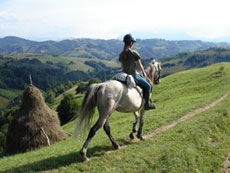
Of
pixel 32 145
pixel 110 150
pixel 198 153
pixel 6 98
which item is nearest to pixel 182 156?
pixel 198 153

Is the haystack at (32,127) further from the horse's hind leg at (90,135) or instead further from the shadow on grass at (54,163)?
the horse's hind leg at (90,135)

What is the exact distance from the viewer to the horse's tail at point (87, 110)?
827 centimetres

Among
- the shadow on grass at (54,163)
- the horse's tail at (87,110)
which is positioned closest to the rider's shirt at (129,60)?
the horse's tail at (87,110)

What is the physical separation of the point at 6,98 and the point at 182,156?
218 metres

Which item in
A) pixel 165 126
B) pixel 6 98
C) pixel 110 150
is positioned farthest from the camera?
pixel 6 98

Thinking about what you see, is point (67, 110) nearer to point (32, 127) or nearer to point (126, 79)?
point (32, 127)

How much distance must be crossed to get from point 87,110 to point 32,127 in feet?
55.2

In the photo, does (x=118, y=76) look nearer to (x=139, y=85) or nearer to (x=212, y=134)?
(x=139, y=85)

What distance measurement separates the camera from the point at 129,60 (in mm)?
9539

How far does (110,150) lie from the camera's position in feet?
31.7

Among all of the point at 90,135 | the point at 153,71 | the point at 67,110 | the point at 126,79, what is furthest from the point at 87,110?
the point at 67,110

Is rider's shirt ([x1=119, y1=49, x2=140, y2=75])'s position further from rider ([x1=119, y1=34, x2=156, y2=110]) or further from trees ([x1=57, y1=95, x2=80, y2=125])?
trees ([x1=57, y1=95, x2=80, y2=125])

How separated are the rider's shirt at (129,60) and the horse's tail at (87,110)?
210 cm

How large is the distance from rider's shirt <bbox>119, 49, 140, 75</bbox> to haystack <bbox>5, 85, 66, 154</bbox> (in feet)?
54.6
